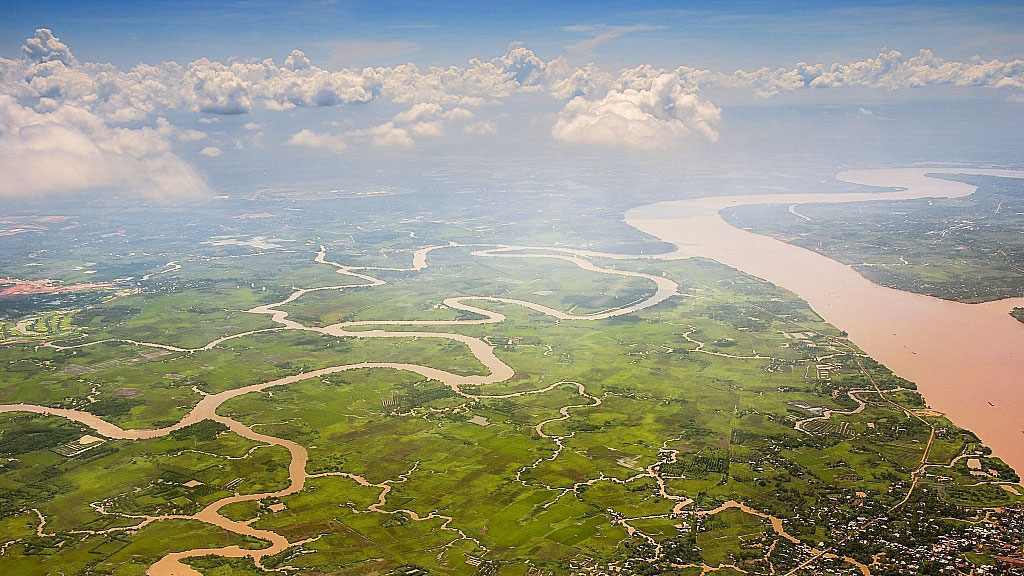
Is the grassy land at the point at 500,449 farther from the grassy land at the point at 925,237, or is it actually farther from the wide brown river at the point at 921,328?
the grassy land at the point at 925,237

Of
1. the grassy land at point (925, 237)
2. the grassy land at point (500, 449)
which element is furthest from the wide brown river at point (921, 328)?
the grassy land at point (925, 237)

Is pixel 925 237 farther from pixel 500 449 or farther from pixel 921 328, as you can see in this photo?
pixel 500 449

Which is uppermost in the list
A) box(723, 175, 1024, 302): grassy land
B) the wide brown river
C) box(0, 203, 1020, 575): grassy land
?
box(0, 203, 1020, 575): grassy land

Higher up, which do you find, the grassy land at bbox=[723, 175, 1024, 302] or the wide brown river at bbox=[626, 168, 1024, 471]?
the wide brown river at bbox=[626, 168, 1024, 471]

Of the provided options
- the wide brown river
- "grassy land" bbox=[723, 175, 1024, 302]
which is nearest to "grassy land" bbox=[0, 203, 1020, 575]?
the wide brown river

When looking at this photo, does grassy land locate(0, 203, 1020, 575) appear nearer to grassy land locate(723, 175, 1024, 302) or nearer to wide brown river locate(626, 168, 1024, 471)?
wide brown river locate(626, 168, 1024, 471)

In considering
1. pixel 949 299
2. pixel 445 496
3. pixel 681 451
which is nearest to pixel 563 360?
pixel 681 451

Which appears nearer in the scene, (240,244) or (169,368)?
(169,368)

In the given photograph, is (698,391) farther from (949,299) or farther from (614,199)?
(614,199)
